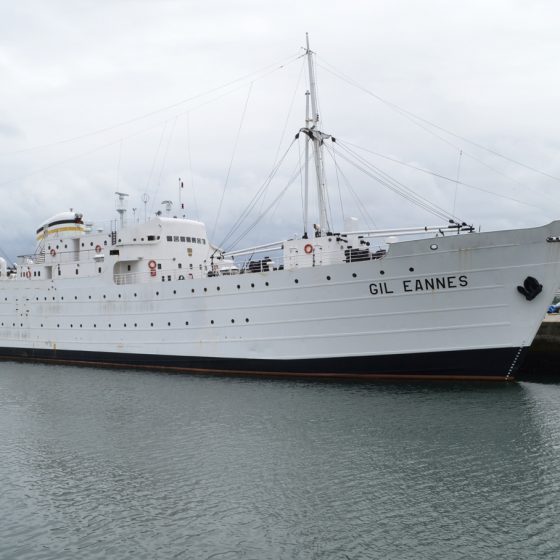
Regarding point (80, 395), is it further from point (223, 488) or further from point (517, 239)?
point (517, 239)

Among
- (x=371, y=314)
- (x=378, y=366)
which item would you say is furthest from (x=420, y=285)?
(x=378, y=366)

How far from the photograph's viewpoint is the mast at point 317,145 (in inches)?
853

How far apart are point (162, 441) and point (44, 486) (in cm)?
314

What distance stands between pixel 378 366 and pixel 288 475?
9.06 m

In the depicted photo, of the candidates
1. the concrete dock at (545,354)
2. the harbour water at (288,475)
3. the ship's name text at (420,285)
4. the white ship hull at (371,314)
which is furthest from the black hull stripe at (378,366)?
the concrete dock at (545,354)

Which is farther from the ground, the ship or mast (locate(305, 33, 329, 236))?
mast (locate(305, 33, 329, 236))

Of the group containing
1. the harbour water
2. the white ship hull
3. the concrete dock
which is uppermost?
the white ship hull

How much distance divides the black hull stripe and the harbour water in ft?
2.27

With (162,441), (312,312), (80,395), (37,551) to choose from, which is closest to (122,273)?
(80,395)

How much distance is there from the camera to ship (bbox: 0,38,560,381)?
18.1 metres

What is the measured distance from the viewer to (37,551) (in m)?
8.41

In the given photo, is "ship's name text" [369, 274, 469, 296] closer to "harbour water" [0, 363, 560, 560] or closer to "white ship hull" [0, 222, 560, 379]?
"white ship hull" [0, 222, 560, 379]

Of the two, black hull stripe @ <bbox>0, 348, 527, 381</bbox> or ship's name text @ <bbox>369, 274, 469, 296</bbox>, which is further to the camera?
black hull stripe @ <bbox>0, 348, 527, 381</bbox>

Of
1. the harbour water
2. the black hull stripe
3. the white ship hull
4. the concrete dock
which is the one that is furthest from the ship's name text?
the concrete dock
